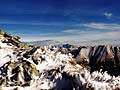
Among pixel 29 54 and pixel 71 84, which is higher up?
pixel 29 54

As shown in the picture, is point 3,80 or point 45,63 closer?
point 3,80

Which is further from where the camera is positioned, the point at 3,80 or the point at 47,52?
the point at 47,52

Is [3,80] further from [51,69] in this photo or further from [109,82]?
[109,82]

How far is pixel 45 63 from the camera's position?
2623 inches

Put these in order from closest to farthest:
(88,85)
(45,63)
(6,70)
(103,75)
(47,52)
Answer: (88,85) → (103,75) → (6,70) → (45,63) → (47,52)

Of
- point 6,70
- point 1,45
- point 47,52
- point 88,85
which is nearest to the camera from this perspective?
point 88,85

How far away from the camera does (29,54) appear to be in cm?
7050

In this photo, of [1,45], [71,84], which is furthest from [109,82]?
[1,45]

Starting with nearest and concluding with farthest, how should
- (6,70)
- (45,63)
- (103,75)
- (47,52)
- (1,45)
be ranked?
(103,75)
(6,70)
(45,63)
(47,52)
(1,45)

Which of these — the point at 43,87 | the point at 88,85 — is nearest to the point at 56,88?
the point at 43,87

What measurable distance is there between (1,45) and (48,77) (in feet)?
78.6

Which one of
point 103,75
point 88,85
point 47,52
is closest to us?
point 88,85

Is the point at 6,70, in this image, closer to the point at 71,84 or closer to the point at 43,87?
the point at 43,87

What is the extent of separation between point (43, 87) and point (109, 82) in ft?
37.6
